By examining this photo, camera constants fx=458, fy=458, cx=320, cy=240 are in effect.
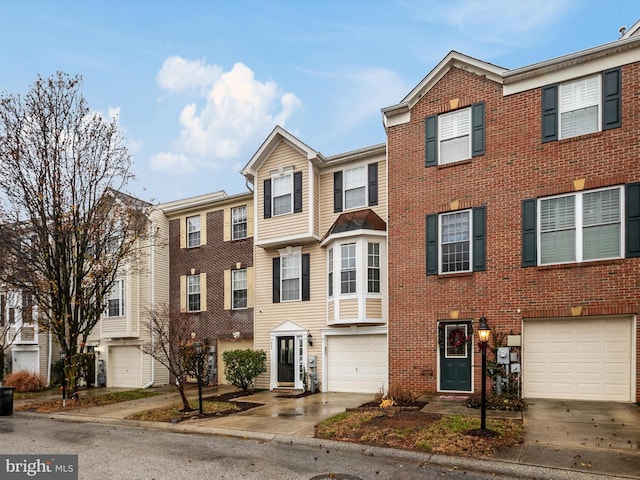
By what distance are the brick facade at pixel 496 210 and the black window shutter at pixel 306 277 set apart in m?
3.96

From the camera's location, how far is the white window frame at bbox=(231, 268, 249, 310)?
20000 mm

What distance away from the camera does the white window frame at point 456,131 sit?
13984 mm

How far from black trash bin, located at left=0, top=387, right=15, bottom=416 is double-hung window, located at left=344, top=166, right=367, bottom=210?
13115 mm

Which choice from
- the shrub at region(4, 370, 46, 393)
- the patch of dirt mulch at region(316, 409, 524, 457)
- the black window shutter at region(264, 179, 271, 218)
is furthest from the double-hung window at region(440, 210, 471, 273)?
the shrub at region(4, 370, 46, 393)

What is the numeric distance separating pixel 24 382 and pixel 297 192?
55.1 feet

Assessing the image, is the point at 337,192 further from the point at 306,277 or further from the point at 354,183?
the point at 306,277

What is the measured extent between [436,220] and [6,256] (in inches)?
631

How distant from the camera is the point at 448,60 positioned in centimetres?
1427

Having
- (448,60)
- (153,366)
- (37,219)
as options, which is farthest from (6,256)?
(448,60)

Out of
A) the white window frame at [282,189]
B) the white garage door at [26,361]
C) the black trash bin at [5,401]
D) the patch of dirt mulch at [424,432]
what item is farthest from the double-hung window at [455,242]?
the white garage door at [26,361]

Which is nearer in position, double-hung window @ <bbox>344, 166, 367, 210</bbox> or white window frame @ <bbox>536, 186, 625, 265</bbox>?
white window frame @ <bbox>536, 186, 625, 265</bbox>

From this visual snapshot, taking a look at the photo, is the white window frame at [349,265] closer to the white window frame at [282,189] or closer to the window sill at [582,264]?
the white window frame at [282,189]

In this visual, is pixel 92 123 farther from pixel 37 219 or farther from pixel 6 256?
pixel 6 256

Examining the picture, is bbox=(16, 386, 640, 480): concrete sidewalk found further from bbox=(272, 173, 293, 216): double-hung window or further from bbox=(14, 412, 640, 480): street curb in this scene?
bbox=(272, 173, 293, 216): double-hung window
